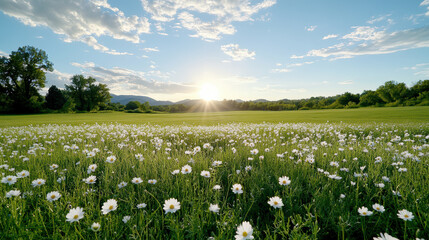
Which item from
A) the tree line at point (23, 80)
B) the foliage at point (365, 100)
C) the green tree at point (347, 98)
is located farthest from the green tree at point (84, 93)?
the green tree at point (347, 98)

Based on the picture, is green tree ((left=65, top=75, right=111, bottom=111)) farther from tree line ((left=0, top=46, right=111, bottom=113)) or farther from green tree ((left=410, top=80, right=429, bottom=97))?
green tree ((left=410, top=80, right=429, bottom=97))

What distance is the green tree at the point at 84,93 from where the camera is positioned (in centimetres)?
7103

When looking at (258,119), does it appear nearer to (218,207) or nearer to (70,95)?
(218,207)

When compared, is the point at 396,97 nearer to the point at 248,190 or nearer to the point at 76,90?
the point at 248,190

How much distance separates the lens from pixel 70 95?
71000 millimetres

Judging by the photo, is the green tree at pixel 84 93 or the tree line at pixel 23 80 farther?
the green tree at pixel 84 93

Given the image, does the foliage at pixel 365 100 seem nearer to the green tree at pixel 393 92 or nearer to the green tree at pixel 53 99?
the green tree at pixel 393 92

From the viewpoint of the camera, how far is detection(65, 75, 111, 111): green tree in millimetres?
71031

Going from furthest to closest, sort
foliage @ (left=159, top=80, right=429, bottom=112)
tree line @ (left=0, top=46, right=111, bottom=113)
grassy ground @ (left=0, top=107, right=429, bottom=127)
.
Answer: foliage @ (left=159, top=80, right=429, bottom=112)
tree line @ (left=0, top=46, right=111, bottom=113)
grassy ground @ (left=0, top=107, right=429, bottom=127)

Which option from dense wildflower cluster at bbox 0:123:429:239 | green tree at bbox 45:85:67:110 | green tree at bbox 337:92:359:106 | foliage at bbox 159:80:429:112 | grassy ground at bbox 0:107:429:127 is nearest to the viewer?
dense wildflower cluster at bbox 0:123:429:239

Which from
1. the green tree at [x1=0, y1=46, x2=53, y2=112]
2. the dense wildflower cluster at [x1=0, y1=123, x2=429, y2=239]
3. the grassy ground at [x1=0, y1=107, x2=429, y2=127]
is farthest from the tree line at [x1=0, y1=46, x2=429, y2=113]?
the dense wildflower cluster at [x1=0, y1=123, x2=429, y2=239]

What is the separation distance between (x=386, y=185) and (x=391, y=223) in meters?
0.88

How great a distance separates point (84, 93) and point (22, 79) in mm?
19100

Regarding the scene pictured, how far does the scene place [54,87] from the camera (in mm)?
71312
